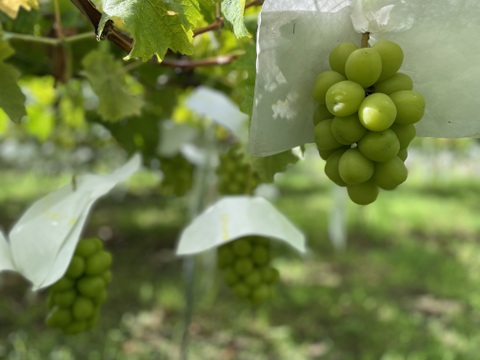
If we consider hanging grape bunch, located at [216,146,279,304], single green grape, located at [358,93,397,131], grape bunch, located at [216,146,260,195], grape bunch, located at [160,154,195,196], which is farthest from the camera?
grape bunch, located at [160,154,195,196]

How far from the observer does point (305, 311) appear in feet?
9.59

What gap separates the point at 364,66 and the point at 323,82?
4 centimetres

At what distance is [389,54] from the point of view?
0.45 meters

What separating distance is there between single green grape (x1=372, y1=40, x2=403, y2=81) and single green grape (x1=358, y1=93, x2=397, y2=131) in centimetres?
3

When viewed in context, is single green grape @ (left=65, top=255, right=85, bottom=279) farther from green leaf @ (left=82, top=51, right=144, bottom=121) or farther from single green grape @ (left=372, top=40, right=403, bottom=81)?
single green grape @ (left=372, top=40, right=403, bottom=81)

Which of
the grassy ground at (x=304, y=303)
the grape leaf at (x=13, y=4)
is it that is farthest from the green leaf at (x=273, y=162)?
the grassy ground at (x=304, y=303)

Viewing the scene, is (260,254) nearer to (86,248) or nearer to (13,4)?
(86,248)

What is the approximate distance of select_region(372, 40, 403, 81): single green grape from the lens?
0.45 m

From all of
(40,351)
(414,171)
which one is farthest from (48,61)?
(414,171)

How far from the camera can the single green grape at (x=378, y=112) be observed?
42cm

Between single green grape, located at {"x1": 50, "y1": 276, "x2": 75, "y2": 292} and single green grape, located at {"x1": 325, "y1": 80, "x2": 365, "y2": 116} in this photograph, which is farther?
single green grape, located at {"x1": 50, "y1": 276, "x2": 75, "y2": 292}

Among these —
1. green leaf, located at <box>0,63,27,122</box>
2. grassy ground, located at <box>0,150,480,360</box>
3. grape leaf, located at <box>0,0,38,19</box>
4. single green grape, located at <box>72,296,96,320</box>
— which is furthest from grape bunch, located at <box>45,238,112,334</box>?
grassy ground, located at <box>0,150,480,360</box>

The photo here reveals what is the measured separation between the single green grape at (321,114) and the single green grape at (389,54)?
6 centimetres

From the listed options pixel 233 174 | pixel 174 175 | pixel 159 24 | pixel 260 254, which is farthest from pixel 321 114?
pixel 174 175
